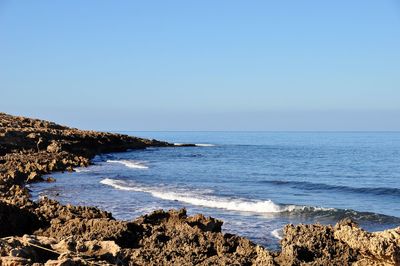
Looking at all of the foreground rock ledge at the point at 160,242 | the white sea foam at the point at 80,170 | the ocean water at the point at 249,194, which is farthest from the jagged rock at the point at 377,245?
the white sea foam at the point at 80,170

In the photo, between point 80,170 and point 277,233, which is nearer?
point 277,233

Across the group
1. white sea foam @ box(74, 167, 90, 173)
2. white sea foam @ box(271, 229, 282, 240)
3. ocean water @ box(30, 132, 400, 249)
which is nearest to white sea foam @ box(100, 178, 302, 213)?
ocean water @ box(30, 132, 400, 249)

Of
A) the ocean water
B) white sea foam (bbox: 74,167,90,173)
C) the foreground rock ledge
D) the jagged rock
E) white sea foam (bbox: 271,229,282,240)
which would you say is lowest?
the ocean water

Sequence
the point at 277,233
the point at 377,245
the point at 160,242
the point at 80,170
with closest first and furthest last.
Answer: the point at 377,245, the point at 160,242, the point at 277,233, the point at 80,170

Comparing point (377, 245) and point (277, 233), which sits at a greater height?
point (377, 245)

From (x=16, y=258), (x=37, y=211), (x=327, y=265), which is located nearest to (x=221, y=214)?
(x=37, y=211)

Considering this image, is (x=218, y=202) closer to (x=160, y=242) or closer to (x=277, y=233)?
(x=277, y=233)

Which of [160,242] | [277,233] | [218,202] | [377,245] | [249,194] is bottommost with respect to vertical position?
[249,194]

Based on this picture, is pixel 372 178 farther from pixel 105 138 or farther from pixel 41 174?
pixel 105 138

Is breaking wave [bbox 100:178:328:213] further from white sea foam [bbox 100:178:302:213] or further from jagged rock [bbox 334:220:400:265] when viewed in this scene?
jagged rock [bbox 334:220:400:265]

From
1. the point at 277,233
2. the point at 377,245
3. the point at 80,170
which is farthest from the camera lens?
the point at 80,170

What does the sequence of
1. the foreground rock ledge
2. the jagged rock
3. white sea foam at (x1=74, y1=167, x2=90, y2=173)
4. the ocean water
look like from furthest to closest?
white sea foam at (x1=74, y1=167, x2=90, y2=173) < the ocean water < the foreground rock ledge < the jagged rock

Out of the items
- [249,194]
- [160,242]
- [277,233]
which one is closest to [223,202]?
[249,194]

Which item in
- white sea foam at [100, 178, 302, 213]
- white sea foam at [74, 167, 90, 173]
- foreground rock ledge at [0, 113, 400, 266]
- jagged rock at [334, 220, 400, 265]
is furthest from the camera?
white sea foam at [74, 167, 90, 173]
